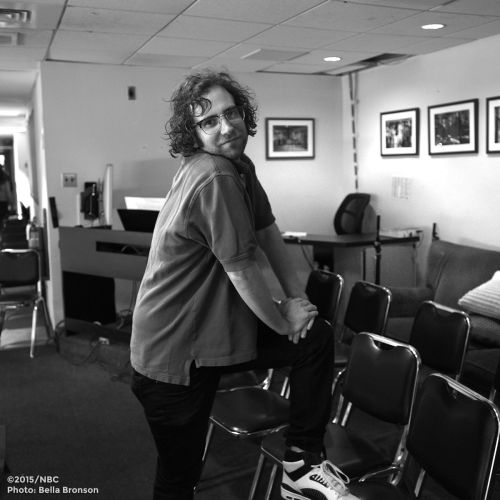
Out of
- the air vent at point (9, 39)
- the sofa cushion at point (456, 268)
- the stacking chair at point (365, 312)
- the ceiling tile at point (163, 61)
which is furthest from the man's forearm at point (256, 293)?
the ceiling tile at point (163, 61)

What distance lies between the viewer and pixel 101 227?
5281 millimetres

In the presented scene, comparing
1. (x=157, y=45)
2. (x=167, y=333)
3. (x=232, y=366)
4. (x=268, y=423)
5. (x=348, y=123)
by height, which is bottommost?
(x=268, y=423)

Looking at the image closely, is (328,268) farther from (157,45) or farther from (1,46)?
(1,46)

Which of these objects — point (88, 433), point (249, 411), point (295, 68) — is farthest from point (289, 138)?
point (249, 411)

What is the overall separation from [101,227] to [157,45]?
154 cm

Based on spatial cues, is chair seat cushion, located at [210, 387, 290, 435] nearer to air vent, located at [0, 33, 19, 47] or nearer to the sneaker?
the sneaker

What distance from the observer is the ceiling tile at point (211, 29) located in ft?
13.2

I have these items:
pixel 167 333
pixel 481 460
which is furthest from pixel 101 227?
pixel 481 460

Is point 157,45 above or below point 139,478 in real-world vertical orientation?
above

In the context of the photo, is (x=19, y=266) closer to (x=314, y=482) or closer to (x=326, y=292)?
Answer: (x=326, y=292)

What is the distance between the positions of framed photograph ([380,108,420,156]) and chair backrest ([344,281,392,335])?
2648 millimetres

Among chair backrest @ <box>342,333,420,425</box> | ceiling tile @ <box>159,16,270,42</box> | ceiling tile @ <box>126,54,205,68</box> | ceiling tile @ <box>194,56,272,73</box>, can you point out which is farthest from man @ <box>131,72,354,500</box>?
ceiling tile @ <box>194,56,272,73</box>

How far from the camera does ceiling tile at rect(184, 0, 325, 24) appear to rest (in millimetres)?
3588

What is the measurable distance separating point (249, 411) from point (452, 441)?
96cm
